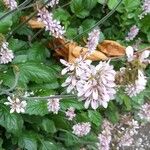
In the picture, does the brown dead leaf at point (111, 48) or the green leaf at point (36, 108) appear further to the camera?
the brown dead leaf at point (111, 48)

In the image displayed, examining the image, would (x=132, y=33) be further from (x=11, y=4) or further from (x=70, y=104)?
(x=11, y=4)

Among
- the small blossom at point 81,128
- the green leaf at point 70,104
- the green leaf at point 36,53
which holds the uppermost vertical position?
the green leaf at point 36,53

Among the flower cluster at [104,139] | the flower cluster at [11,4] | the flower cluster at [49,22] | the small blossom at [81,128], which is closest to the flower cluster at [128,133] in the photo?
the flower cluster at [104,139]

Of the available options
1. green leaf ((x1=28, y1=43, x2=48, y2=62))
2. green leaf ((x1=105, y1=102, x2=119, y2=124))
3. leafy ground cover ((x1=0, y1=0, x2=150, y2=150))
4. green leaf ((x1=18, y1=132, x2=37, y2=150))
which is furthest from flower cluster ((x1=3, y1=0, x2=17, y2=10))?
green leaf ((x1=105, y1=102, x2=119, y2=124))

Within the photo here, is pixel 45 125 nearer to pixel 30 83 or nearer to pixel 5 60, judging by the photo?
pixel 30 83

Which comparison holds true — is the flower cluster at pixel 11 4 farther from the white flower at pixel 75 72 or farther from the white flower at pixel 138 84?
the white flower at pixel 138 84

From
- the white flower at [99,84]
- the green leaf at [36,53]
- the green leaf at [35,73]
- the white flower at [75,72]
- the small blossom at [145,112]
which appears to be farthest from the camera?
the small blossom at [145,112]

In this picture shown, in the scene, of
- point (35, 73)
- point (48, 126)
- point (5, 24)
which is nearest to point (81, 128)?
point (48, 126)
